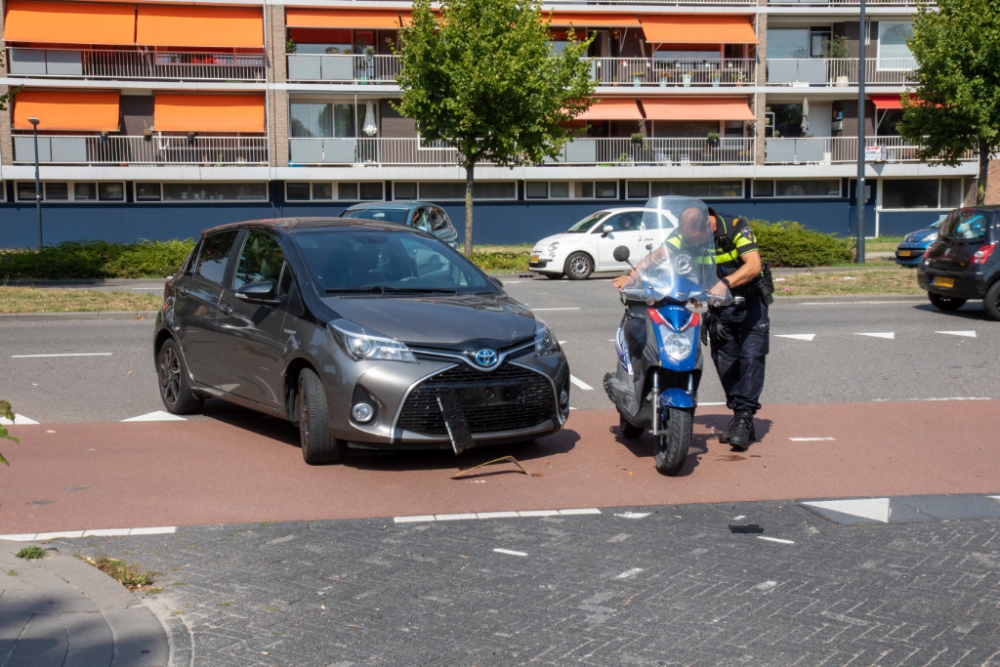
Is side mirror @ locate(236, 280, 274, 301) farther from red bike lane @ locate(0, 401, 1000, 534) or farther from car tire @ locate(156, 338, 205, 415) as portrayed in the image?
car tire @ locate(156, 338, 205, 415)

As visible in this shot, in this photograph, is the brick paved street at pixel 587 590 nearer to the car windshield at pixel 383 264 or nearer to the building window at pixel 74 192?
the car windshield at pixel 383 264

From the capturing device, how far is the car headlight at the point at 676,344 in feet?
22.8

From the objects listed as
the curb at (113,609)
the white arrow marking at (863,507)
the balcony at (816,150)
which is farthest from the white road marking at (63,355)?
the balcony at (816,150)

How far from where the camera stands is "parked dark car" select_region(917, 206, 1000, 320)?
51.7ft

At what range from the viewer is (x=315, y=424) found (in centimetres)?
716

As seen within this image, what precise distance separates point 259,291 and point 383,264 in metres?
0.94

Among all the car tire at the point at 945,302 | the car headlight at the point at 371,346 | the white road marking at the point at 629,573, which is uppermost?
the car headlight at the point at 371,346

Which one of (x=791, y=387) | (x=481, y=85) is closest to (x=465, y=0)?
(x=481, y=85)

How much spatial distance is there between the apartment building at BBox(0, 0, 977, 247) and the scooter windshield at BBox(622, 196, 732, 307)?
3309 centimetres

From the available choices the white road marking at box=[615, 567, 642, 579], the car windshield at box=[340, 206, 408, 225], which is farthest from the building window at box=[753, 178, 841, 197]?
the white road marking at box=[615, 567, 642, 579]

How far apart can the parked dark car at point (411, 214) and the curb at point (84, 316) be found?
4.91 m

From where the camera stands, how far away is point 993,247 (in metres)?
15.8

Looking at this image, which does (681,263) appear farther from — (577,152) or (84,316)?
(577,152)

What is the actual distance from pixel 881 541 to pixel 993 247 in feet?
37.8
